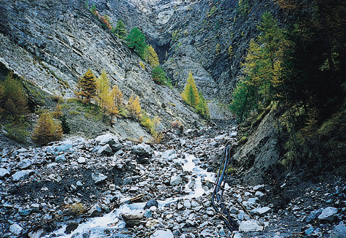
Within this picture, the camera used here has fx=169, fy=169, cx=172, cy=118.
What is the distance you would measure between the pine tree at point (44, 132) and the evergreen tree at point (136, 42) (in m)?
49.0

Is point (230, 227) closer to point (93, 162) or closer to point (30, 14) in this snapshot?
point (93, 162)

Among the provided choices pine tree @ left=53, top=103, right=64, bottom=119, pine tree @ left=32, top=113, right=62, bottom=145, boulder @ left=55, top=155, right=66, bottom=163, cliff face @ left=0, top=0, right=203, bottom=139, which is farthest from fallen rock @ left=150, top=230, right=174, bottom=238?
cliff face @ left=0, top=0, right=203, bottom=139

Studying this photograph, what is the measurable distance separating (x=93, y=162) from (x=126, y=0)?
126 m

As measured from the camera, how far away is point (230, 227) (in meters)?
6.37

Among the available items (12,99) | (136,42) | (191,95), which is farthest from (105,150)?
(136,42)

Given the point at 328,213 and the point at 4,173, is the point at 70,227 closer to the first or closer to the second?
the point at 4,173

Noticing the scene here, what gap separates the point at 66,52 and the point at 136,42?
29853 mm

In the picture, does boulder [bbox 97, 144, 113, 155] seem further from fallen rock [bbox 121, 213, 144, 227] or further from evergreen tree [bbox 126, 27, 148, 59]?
evergreen tree [bbox 126, 27, 148, 59]

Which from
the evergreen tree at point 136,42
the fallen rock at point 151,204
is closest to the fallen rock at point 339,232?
the fallen rock at point 151,204

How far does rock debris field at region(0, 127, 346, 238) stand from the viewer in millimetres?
5703

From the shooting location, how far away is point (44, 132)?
14.4m

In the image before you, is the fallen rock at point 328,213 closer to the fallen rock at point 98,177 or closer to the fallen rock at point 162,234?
the fallen rock at point 162,234

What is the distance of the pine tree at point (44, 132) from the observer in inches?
562

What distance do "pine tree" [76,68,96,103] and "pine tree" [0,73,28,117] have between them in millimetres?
7867
